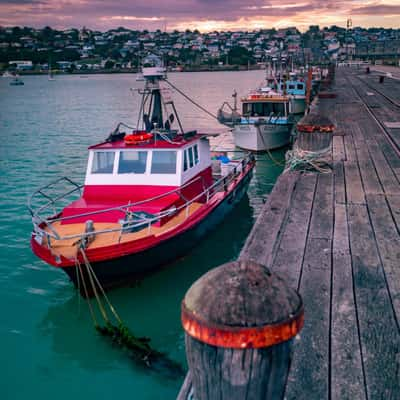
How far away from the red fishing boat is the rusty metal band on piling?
6.15m

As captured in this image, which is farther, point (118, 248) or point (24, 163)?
point (24, 163)

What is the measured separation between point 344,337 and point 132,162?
26.5 ft

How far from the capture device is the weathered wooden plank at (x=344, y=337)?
332 cm

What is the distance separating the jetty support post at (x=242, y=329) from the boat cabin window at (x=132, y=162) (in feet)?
29.0

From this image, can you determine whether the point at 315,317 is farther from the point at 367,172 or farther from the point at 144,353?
the point at 367,172

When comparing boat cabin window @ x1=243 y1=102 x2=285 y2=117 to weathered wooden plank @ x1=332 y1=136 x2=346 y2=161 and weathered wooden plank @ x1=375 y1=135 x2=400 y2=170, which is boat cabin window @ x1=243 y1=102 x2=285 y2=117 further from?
weathered wooden plank @ x1=375 y1=135 x2=400 y2=170

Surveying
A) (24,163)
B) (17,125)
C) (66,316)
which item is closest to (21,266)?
(66,316)

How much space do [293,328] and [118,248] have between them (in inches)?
254

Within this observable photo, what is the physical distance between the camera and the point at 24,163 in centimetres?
2467

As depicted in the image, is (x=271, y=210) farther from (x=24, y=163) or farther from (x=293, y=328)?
(x=24, y=163)

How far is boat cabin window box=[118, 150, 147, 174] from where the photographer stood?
36.1 ft

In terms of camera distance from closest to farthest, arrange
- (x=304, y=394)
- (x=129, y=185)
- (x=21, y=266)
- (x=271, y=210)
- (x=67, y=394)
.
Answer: (x=304, y=394)
(x=67, y=394)
(x=271, y=210)
(x=129, y=185)
(x=21, y=266)

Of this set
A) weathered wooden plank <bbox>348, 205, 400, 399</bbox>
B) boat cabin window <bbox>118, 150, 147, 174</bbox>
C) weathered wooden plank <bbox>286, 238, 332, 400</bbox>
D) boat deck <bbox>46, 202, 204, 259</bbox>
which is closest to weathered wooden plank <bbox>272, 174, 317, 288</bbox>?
weathered wooden plank <bbox>286, 238, 332, 400</bbox>

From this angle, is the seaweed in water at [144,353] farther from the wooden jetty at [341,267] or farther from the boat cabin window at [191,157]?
the boat cabin window at [191,157]
